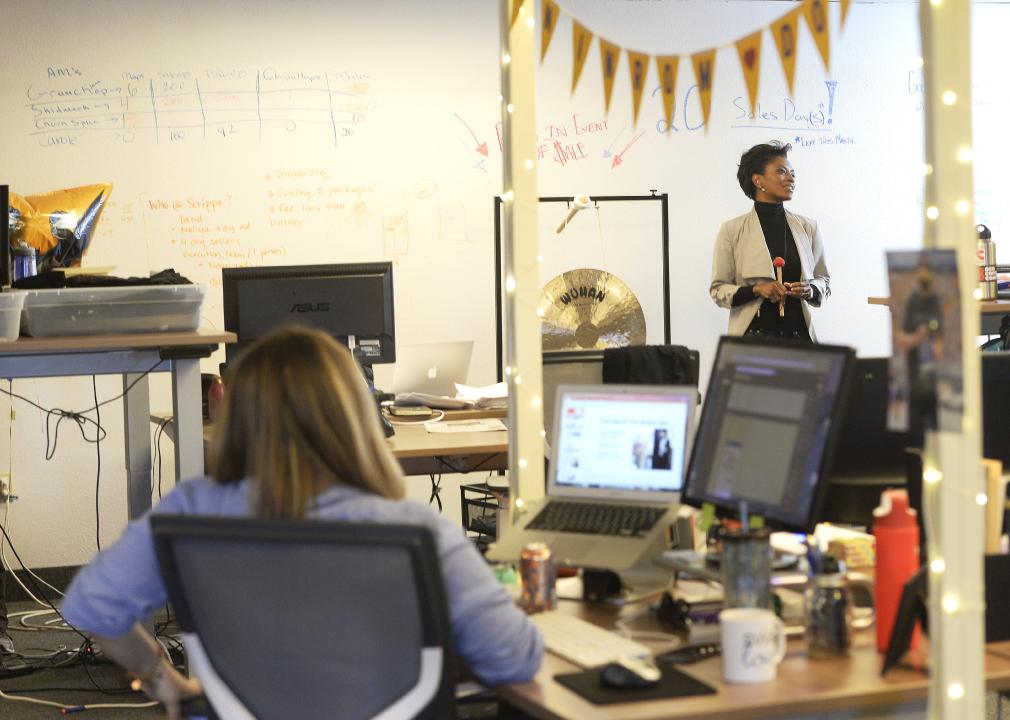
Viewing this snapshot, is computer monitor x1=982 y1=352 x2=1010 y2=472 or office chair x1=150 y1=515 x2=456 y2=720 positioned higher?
computer monitor x1=982 y1=352 x2=1010 y2=472

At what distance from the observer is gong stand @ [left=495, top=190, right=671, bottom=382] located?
5453 mm

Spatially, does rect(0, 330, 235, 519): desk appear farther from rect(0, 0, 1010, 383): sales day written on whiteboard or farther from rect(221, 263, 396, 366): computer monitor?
rect(0, 0, 1010, 383): sales day written on whiteboard

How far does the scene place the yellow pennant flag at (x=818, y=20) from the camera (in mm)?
2283

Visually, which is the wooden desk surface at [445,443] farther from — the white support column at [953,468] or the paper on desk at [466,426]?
the white support column at [953,468]

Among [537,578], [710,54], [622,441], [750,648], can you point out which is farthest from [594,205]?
[750,648]

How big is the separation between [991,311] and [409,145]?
2.43 metres

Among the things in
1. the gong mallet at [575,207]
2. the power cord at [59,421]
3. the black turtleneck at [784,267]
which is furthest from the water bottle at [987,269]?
the power cord at [59,421]

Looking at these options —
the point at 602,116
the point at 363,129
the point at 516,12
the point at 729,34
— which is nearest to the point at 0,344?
the point at 516,12

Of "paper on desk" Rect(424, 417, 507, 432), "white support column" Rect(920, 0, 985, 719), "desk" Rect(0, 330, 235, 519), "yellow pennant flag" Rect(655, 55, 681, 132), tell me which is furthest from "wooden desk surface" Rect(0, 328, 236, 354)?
"white support column" Rect(920, 0, 985, 719)

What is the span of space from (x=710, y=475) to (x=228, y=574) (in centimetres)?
90

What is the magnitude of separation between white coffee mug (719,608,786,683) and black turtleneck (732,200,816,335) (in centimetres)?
354

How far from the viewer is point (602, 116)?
568 centimetres

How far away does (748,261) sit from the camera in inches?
204

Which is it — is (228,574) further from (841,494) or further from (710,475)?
(841,494)
